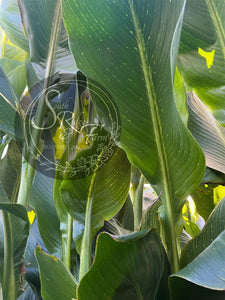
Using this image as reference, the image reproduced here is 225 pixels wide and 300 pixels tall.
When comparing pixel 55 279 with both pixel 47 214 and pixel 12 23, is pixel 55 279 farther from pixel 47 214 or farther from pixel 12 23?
pixel 12 23

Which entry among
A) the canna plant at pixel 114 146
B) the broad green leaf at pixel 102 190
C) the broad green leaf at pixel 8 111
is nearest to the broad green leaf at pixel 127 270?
the canna plant at pixel 114 146

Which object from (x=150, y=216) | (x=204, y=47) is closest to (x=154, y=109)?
(x=150, y=216)

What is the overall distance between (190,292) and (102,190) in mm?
216

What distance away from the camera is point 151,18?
40cm

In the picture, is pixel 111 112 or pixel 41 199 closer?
pixel 111 112

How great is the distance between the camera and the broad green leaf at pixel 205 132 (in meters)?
0.59

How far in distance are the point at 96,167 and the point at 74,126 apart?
0.10 m

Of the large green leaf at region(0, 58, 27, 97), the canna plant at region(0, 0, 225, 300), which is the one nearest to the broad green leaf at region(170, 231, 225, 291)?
the canna plant at region(0, 0, 225, 300)

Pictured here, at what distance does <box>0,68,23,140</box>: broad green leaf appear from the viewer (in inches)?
21.1

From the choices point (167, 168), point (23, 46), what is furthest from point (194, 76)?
point (23, 46)

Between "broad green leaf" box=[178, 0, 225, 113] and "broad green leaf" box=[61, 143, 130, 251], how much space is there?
8.1 inches

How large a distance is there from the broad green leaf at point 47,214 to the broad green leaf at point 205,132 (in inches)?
11.5

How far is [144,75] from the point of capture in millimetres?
426

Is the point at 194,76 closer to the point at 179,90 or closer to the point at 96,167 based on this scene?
the point at 179,90
